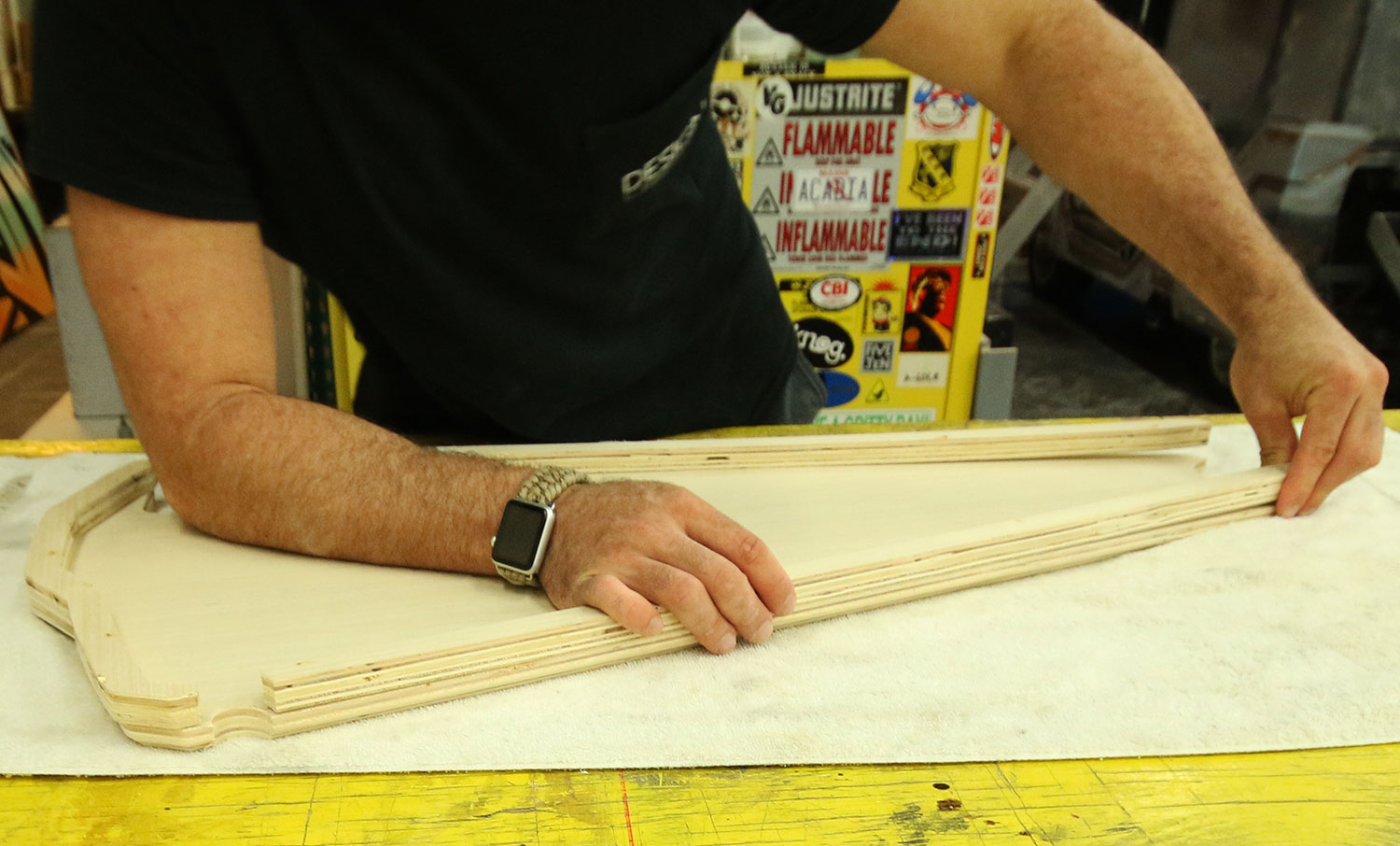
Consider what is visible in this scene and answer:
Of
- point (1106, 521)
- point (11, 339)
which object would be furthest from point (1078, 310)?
point (11, 339)

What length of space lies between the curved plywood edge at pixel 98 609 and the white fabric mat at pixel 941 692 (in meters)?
0.03

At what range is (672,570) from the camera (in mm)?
976

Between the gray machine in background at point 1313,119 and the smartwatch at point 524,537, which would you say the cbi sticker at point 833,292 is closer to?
the smartwatch at point 524,537

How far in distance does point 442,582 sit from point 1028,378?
3501 mm

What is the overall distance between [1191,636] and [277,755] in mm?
903

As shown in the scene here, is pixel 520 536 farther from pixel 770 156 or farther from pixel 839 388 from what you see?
pixel 839 388

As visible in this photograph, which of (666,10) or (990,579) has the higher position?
(666,10)

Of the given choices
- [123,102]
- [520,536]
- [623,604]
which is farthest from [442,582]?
[123,102]

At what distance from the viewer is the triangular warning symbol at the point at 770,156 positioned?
8.07 feet

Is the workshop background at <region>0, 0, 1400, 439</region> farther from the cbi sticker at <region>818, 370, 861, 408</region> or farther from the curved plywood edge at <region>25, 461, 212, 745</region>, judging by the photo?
the curved plywood edge at <region>25, 461, 212, 745</region>

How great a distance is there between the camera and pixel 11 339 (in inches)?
112

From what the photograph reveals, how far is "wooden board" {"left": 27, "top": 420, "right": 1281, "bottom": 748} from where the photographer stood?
2.85 ft

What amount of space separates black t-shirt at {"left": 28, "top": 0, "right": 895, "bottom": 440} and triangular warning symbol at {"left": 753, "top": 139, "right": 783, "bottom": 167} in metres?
0.93

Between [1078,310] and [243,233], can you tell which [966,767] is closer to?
A: [243,233]
